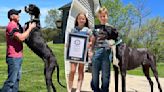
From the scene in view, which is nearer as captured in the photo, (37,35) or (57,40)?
(37,35)

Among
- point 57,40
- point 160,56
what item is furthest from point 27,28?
point 160,56

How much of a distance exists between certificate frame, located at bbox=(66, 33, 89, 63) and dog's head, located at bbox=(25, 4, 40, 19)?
2.68 ft

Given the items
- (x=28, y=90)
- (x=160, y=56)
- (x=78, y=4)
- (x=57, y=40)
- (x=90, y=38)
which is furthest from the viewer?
(x=160, y=56)

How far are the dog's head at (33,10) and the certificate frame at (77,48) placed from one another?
82 centimetres

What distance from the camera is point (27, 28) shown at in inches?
288

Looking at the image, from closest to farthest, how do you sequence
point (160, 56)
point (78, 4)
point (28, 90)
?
point (28, 90)
point (78, 4)
point (160, 56)

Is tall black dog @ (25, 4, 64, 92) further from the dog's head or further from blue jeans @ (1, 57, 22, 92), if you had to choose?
blue jeans @ (1, 57, 22, 92)

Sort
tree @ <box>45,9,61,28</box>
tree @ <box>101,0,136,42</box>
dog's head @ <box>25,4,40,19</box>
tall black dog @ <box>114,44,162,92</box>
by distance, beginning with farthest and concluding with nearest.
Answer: tree @ <box>45,9,61,28</box> → tree @ <box>101,0,136,42</box> → tall black dog @ <box>114,44,162,92</box> → dog's head @ <box>25,4,40,19</box>

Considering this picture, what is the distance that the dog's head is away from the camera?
24.0 feet

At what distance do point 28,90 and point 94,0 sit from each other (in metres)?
6.02

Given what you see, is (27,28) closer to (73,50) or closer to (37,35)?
(37,35)

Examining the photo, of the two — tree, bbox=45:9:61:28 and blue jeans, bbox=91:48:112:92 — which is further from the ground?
tree, bbox=45:9:61:28

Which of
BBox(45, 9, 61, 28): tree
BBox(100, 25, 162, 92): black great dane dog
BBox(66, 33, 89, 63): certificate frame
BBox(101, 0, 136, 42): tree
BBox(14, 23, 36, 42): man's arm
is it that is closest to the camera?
BBox(14, 23, 36, 42): man's arm

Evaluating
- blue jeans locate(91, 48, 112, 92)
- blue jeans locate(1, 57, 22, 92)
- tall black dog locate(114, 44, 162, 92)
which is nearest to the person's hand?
blue jeans locate(1, 57, 22, 92)
